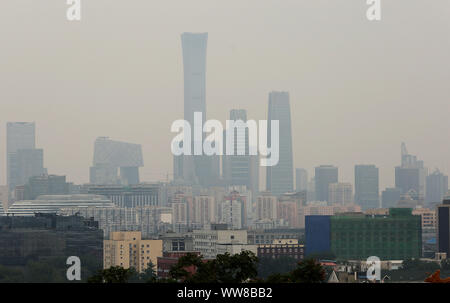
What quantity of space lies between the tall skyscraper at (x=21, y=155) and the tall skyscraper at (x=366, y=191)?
942 cm

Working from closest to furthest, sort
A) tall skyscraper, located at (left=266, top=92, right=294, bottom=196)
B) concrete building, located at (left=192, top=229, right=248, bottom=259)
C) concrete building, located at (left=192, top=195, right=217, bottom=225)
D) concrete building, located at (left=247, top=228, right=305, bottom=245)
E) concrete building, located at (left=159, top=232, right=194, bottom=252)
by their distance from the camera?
concrete building, located at (left=192, top=229, right=248, bottom=259)
concrete building, located at (left=159, top=232, right=194, bottom=252)
concrete building, located at (left=247, top=228, right=305, bottom=245)
concrete building, located at (left=192, top=195, right=217, bottom=225)
tall skyscraper, located at (left=266, top=92, right=294, bottom=196)

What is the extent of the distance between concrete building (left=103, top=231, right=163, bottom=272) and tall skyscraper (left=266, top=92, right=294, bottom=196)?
11.8m

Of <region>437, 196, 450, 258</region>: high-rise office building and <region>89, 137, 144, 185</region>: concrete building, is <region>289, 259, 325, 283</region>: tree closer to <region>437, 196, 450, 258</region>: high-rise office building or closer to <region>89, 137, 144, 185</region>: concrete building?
<region>437, 196, 450, 258</region>: high-rise office building

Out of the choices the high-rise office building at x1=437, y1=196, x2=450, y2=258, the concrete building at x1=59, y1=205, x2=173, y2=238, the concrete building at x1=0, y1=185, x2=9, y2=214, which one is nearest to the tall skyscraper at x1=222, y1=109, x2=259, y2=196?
the concrete building at x1=59, y1=205, x2=173, y2=238

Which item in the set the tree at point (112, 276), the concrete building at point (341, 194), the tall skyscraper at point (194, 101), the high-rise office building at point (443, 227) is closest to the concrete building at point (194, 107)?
the tall skyscraper at point (194, 101)

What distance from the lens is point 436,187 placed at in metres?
32.9

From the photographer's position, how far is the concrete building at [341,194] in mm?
32312

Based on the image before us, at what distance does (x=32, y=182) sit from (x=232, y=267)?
85.2ft

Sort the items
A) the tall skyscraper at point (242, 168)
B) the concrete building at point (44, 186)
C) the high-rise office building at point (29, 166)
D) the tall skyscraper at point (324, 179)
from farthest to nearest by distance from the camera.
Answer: the tall skyscraper at point (242, 168), the concrete building at point (44, 186), the high-rise office building at point (29, 166), the tall skyscraper at point (324, 179)

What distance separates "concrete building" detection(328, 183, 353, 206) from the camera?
32.3 metres

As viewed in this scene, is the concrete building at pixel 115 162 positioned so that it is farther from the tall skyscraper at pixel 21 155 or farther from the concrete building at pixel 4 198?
the concrete building at pixel 4 198

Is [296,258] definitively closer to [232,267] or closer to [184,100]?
[184,100]

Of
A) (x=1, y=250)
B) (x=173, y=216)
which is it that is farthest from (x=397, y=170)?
(x=1, y=250)

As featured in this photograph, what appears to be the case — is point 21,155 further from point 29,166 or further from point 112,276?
point 112,276
